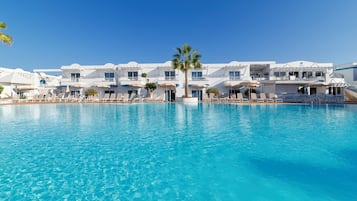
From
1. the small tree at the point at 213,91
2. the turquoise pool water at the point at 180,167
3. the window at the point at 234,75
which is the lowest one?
the turquoise pool water at the point at 180,167

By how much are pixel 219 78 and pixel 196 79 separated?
382cm

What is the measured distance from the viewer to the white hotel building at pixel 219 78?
2764cm

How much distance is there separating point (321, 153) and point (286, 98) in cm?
2276

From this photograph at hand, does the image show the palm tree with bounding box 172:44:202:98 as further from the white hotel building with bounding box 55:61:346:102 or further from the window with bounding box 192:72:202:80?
the window with bounding box 192:72:202:80

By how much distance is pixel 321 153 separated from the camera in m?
5.10

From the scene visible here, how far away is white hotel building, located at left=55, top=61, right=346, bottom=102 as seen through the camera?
27.6 meters

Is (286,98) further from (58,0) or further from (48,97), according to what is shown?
(58,0)

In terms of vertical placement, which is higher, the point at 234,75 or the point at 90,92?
the point at 234,75

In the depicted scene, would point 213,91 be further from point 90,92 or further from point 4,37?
point 4,37

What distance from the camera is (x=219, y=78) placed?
28.6m

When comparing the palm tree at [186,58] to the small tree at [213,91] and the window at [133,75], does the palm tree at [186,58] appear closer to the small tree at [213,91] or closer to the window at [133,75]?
the small tree at [213,91]

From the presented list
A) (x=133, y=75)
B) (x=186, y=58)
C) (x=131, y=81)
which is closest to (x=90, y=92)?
(x=131, y=81)

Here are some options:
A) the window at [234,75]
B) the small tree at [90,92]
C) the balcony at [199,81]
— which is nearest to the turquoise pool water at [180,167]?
the balcony at [199,81]

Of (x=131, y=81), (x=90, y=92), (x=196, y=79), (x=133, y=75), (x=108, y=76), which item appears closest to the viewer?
(x=90, y=92)
